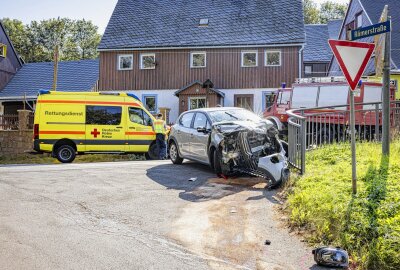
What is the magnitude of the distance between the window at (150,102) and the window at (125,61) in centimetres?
239

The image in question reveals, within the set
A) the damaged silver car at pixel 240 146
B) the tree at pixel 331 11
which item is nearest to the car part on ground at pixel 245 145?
the damaged silver car at pixel 240 146

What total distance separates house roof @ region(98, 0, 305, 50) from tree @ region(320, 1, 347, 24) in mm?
44624

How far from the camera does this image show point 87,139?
54.4ft

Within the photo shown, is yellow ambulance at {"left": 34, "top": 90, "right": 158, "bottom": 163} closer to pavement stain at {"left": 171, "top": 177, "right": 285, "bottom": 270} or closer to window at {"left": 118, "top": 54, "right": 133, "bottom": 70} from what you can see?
pavement stain at {"left": 171, "top": 177, "right": 285, "bottom": 270}

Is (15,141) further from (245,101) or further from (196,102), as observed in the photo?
(245,101)

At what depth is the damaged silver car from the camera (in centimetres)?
878

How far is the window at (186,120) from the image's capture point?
12058 mm

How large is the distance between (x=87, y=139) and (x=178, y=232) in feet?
37.0

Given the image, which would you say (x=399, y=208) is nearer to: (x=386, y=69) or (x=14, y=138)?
(x=386, y=69)

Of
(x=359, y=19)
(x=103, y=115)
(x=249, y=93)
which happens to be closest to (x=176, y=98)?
(x=249, y=93)

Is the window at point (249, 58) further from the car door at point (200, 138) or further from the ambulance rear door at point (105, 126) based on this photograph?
the car door at point (200, 138)

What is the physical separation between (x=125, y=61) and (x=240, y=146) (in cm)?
2202

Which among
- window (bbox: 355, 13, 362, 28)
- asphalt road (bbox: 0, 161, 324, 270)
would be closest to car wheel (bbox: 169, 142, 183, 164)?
asphalt road (bbox: 0, 161, 324, 270)

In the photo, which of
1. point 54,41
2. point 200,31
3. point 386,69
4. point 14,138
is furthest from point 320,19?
point 386,69
